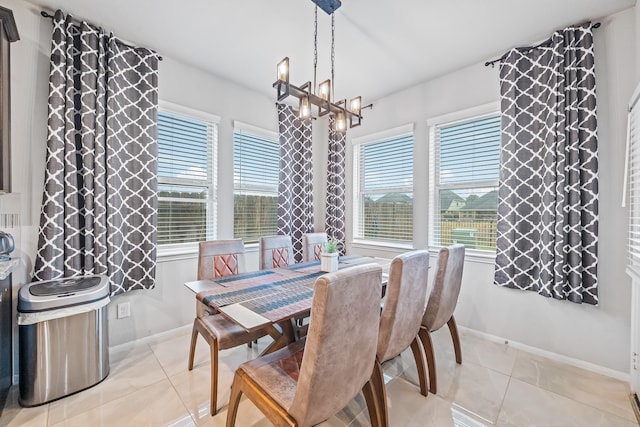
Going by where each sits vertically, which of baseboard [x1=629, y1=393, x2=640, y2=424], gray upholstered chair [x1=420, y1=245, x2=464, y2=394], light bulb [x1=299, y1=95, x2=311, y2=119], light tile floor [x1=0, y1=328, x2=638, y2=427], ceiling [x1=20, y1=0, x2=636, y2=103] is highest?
ceiling [x1=20, y1=0, x2=636, y2=103]

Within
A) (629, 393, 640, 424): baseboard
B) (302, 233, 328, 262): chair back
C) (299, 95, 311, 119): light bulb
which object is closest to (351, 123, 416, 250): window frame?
(302, 233, 328, 262): chair back

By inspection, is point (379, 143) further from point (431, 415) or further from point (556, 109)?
point (431, 415)

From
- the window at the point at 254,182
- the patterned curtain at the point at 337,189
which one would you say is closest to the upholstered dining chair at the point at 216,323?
the window at the point at 254,182

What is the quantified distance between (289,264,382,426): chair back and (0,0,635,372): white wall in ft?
6.95

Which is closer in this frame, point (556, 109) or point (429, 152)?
point (556, 109)

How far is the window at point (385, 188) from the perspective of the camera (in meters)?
3.39

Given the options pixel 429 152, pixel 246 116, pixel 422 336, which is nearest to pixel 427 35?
pixel 429 152

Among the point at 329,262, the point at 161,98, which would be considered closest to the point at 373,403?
the point at 329,262

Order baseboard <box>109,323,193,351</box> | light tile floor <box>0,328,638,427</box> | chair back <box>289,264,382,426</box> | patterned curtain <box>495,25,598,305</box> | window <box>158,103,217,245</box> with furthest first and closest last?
window <box>158,103,217,245</box>
baseboard <box>109,323,193,351</box>
patterned curtain <box>495,25,598,305</box>
light tile floor <box>0,328,638,427</box>
chair back <box>289,264,382,426</box>

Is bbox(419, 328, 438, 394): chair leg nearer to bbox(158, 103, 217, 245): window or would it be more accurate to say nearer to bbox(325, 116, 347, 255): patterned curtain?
bbox(325, 116, 347, 255): patterned curtain

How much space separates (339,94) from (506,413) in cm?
342

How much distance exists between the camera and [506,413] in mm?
1689

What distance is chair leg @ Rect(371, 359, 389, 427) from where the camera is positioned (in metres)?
1.43

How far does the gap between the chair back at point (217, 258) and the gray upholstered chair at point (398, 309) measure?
1.42 meters
